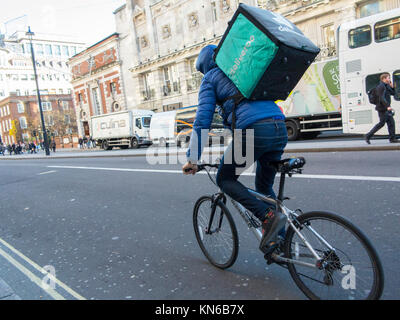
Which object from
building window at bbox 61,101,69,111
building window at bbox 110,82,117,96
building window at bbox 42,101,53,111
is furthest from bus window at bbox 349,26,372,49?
building window at bbox 61,101,69,111

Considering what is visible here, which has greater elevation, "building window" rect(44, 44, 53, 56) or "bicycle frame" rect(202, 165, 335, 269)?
"building window" rect(44, 44, 53, 56)

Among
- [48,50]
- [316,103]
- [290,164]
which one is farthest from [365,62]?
[48,50]

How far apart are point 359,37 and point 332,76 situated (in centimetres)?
276

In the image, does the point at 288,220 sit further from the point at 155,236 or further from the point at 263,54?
the point at 155,236

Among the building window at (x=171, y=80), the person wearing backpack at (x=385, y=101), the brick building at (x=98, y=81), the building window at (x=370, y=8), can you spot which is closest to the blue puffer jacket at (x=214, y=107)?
the person wearing backpack at (x=385, y=101)

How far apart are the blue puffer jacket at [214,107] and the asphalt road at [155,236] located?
1.19 metres

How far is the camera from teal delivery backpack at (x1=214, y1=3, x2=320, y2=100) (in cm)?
220

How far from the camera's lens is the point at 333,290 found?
7.39 ft

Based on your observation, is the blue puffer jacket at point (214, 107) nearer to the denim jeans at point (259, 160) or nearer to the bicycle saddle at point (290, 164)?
the denim jeans at point (259, 160)

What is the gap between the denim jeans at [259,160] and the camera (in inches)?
96.8

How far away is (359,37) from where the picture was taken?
11781 mm

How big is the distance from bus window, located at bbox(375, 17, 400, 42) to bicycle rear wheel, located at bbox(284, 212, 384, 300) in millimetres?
11504

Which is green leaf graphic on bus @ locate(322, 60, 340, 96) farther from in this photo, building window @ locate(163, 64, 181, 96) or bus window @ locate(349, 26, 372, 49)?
building window @ locate(163, 64, 181, 96)

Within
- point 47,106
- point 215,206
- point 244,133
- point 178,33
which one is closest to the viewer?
point 244,133
